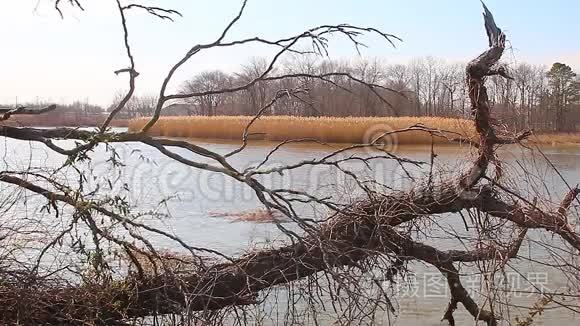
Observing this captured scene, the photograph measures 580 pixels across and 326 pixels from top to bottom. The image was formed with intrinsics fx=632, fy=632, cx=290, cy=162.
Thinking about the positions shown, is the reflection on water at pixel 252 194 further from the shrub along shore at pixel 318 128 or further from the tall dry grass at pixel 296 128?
the tall dry grass at pixel 296 128

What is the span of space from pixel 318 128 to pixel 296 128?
2.14m

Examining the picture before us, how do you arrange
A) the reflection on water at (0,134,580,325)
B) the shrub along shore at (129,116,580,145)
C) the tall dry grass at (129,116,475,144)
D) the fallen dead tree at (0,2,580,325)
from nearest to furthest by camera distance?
1. the fallen dead tree at (0,2,580,325)
2. the reflection on water at (0,134,580,325)
3. the shrub along shore at (129,116,580,145)
4. the tall dry grass at (129,116,475,144)

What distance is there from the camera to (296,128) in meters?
17.7

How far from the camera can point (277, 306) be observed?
15.3 feet

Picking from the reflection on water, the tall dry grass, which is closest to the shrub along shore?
the tall dry grass

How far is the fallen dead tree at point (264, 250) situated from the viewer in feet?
11.8

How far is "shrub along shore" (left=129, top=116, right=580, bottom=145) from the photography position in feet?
16.2

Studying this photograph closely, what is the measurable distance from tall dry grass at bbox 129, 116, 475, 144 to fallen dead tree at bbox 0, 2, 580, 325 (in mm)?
4342

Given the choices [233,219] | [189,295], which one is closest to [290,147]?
[233,219]

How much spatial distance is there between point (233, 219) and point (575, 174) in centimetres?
936

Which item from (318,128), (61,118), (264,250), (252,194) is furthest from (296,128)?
(264,250)

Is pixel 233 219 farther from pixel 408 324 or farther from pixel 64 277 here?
pixel 64 277

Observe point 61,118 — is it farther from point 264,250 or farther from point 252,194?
point 252,194

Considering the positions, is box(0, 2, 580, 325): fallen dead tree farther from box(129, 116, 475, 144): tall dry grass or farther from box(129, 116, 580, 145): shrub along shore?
box(129, 116, 475, 144): tall dry grass
